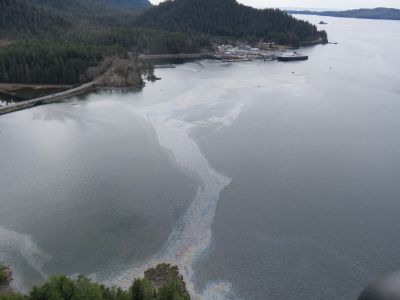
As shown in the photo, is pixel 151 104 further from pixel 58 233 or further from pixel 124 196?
pixel 58 233

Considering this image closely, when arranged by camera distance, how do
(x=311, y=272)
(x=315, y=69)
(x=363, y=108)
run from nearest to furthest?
1. (x=311, y=272)
2. (x=363, y=108)
3. (x=315, y=69)

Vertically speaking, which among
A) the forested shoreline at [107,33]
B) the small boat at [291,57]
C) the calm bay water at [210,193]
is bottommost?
the small boat at [291,57]

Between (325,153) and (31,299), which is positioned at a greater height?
(31,299)

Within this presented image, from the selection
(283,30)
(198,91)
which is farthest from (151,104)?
(283,30)

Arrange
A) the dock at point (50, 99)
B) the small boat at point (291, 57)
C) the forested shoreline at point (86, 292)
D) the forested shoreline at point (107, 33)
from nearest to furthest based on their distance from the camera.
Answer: the forested shoreline at point (86, 292) → the dock at point (50, 99) → the forested shoreline at point (107, 33) → the small boat at point (291, 57)

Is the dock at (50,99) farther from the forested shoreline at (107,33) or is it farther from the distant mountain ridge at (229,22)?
the distant mountain ridge at (229,22)

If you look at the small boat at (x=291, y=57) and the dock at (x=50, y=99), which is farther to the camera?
the small boat at (x=291, y=57)

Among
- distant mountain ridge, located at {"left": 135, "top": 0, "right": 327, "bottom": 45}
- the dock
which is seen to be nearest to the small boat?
distant mountain ridge, located at {"left": 135, "top": 0, "right": 327, "bottom": 45}

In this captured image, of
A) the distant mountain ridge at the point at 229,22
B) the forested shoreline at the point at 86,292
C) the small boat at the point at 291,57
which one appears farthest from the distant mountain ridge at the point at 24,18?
the forested shoreline at the point at 86,292
